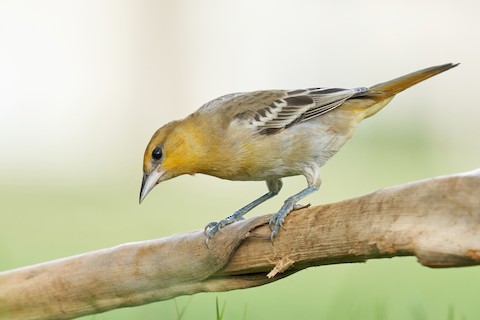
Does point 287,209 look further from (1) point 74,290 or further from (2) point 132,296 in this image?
(1) point 74,290

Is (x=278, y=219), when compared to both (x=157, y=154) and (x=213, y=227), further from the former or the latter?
(x=157, y=154)

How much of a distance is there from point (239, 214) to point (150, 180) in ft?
1.31

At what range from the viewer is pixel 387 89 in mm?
3262

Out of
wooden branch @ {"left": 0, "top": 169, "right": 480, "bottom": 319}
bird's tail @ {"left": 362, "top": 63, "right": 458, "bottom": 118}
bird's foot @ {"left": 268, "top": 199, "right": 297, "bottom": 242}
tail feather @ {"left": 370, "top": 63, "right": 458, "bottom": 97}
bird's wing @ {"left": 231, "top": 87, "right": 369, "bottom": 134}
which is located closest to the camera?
wooden branch @ {"left": 0, "top": 169, "right": 480, "bottom": 319}

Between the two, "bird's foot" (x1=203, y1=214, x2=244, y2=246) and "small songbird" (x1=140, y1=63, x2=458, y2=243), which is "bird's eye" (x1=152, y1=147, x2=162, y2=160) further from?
"bird's foot" (x1=203, y1=214, x2=244, y2=246)

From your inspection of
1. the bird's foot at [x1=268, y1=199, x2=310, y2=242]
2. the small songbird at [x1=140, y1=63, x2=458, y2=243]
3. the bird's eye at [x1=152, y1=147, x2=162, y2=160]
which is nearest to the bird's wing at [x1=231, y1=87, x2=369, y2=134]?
the small songbird at [x1=140, y1=63, x2=458, y2=243]

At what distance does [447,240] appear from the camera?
2037 mm

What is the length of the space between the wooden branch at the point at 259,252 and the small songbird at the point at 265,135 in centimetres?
28

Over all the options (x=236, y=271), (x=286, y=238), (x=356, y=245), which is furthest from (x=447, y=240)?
(x=236, y=271)

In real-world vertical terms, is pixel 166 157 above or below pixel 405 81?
below

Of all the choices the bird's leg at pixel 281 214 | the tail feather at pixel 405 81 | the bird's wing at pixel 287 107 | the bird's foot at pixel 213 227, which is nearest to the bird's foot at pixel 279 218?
the bird's leg at pixel 281 214

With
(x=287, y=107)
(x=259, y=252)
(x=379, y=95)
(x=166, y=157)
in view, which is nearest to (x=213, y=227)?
(x=259, y=252)

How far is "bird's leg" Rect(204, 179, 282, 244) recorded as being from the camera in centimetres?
280

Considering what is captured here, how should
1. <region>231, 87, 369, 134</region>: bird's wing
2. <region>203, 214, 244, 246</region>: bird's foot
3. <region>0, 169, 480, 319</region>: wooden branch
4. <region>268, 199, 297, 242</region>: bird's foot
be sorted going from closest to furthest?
1. <region>0, 169, 480, 319</region>: wooden branch
2. <region>268, 199, 297, 242</region>: bird's foot
3. <region>203, 214, 244, 246</region>: bird's foot
4. <region>231, 87, 369, 134</region>: bird's wing
